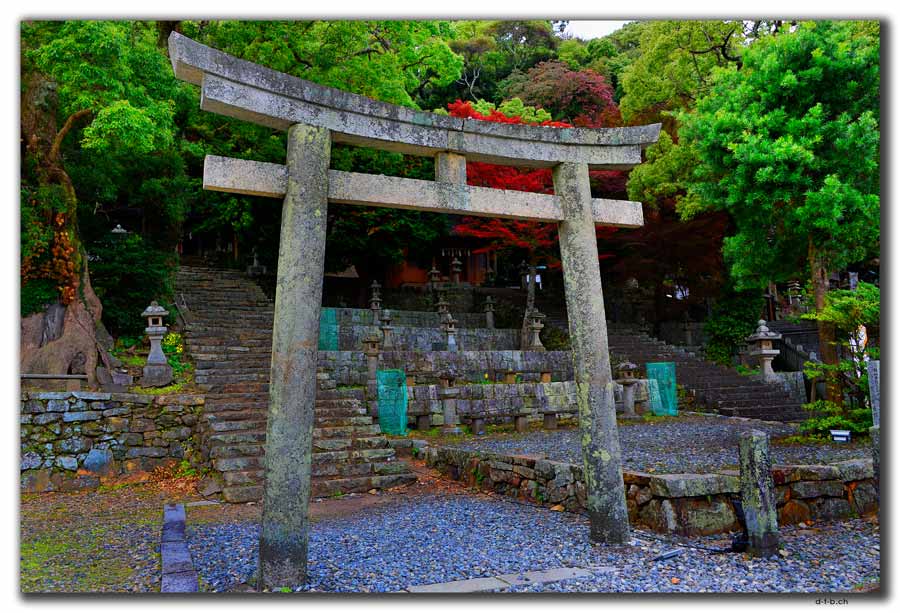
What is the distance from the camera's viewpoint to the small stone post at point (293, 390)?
13.6 ft

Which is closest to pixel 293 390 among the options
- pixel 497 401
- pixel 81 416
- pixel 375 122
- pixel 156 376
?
pixel 375 122

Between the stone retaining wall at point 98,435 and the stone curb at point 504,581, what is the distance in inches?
258

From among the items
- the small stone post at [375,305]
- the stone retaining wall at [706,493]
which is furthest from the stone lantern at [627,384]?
the stone retaining wall at [706,493]

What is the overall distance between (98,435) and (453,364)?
741 cm

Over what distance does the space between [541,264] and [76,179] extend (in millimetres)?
15905

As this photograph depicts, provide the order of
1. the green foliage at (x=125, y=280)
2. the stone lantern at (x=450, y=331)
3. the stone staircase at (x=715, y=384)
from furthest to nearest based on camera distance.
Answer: the stone lantern at (x=450, y=331) → the stone staircase at (x=715, y=384) → the green foliage at (x=125, y=280)

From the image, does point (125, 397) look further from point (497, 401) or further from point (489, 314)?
point (489, 314)

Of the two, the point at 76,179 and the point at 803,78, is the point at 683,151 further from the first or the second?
the point at 76,179

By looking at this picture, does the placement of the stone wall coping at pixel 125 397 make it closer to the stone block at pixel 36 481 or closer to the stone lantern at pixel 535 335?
the stone block at pixel 36 481

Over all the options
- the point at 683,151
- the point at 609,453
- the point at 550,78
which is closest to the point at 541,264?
the point at 550,78

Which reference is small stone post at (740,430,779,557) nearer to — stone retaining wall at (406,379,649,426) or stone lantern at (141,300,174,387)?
stone retaining wall at (406,379,649,426)

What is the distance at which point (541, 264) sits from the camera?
959 inches

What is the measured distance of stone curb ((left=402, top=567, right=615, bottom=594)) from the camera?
14.3ft

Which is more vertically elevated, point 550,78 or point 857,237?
point 550,78
